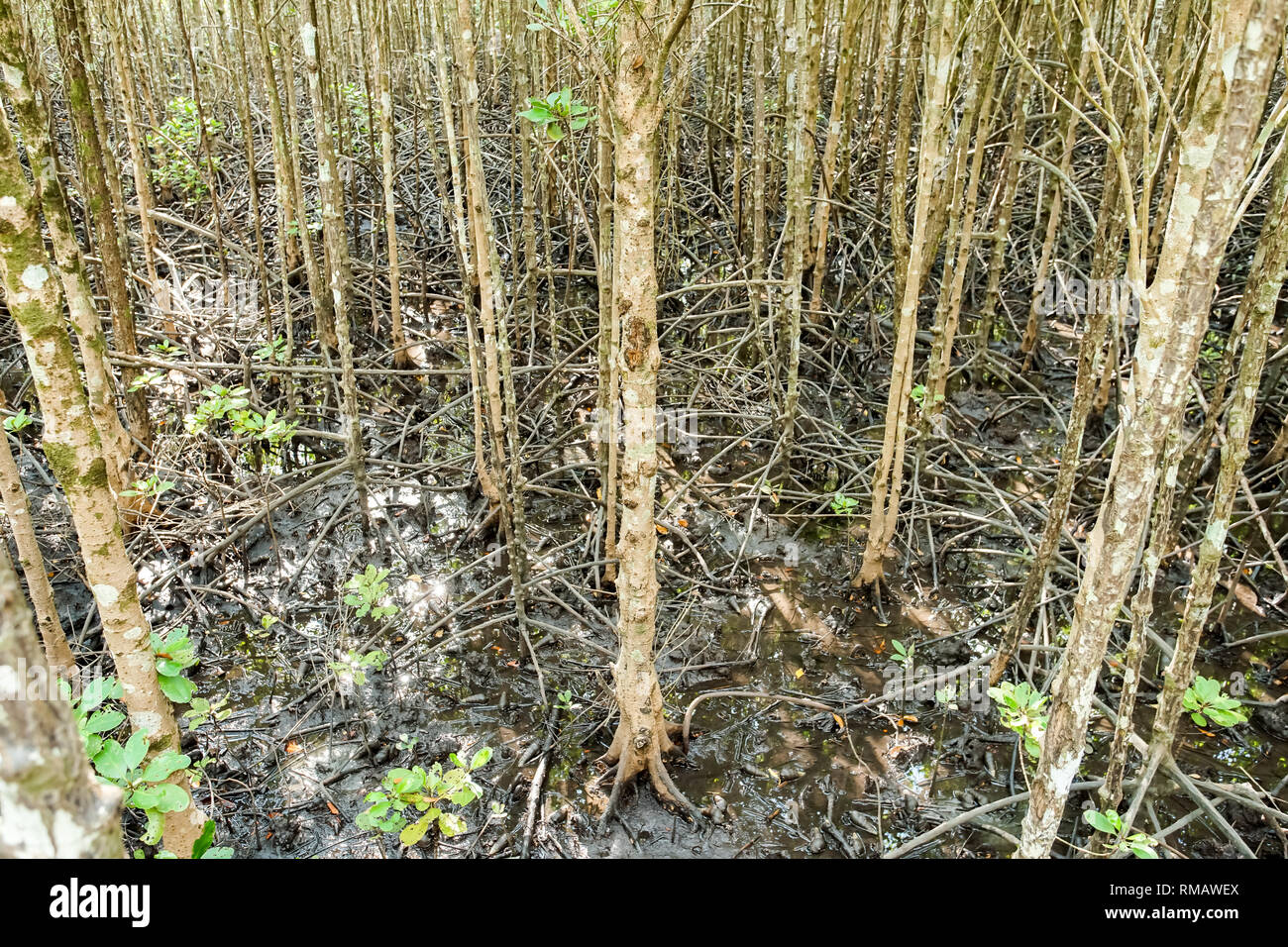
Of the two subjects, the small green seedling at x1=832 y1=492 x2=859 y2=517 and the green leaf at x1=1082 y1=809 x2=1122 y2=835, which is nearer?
the green leaf at x1=1082 y1=809 x2=1122 y2=835

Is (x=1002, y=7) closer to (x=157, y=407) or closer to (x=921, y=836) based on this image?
(x=921, y=836)

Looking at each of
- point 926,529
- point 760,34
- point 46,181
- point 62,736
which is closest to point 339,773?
point 46,181

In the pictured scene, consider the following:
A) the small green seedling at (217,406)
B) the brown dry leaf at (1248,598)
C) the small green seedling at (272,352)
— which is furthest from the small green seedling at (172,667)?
the brown dry leaf at (1248,598)

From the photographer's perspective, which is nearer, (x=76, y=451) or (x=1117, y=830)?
(x=76, y=451)

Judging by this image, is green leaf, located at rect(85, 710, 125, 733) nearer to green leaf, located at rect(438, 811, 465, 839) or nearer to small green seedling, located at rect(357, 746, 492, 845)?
small green seedling, located at rect(357, 746, 492, 845)

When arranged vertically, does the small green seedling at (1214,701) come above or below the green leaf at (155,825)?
below

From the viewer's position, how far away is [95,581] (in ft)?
7.28

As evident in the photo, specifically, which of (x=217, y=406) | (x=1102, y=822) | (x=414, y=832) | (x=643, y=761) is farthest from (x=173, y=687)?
(x=1102, y=822)

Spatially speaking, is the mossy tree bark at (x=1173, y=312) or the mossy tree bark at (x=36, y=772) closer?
the mossy tree bark at (x=36, y=772)

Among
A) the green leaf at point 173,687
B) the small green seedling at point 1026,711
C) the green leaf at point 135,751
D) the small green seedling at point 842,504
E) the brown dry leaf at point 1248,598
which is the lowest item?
the brown dry leaf at point 1248,598

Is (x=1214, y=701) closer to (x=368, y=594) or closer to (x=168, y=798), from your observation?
(x=168, y=798)

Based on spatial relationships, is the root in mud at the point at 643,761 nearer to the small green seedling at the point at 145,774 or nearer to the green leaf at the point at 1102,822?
the green leaf at the point at 1102,822

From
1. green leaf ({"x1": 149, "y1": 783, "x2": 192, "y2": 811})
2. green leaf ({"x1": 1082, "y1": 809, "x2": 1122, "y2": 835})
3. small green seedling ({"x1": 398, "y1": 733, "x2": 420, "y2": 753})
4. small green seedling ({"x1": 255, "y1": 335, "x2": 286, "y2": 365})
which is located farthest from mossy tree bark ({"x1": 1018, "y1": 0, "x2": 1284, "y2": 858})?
small green seedling ({"x1": 255, "y1": 335, "x2": 286, "y2": 365})

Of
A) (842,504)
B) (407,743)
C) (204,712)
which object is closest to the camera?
(204,712)
